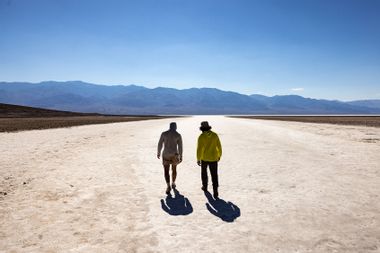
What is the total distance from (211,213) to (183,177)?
13.5ft

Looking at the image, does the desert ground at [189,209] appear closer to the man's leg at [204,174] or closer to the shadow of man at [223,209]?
the shadow of man at [223,209]

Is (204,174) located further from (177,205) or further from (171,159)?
(177,205)

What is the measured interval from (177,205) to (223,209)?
1.08 m

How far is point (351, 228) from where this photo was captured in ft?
20.4

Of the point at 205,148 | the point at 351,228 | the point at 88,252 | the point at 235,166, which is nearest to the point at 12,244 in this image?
the point at 88,252

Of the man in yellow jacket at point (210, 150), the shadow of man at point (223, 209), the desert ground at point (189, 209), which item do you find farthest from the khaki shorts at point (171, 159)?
the shadow of man at point (223, 209)

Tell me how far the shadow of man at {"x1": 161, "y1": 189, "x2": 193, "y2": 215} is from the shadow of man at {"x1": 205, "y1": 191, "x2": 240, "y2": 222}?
1.58ft

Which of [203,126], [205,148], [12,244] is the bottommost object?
[12,244]

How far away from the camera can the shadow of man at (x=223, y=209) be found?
273 inches

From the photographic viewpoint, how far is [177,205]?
779 centimetres

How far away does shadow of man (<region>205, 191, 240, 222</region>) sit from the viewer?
6.94 metres

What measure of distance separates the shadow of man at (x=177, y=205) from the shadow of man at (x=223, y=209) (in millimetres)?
481

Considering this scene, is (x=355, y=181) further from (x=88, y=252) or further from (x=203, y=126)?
(x=88, y=252)

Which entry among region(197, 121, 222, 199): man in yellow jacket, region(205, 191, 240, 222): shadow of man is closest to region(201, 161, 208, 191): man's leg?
region(197, 121, 222, 199): man in yellow jacket
